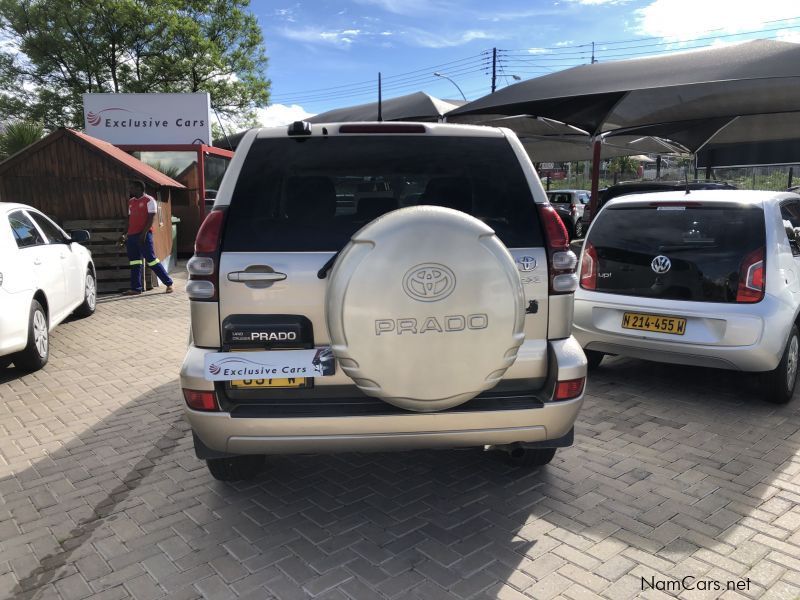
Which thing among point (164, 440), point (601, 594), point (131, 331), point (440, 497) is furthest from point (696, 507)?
point (131, 331)

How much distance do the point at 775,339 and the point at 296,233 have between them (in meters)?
3.61

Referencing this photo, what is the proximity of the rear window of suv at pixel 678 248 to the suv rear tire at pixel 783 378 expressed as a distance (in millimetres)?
674

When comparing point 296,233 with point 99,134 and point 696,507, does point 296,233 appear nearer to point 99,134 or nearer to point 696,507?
point 696,507

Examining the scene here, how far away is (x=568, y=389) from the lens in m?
2.67

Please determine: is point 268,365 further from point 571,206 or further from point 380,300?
point 571,206

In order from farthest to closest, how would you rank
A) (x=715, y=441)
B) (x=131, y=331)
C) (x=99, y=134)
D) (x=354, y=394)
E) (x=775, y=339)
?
(x=99, y=134) < (x=131, y=331) < (x=775, y=339) < (x=715, y=441) < (x=354, y=394)

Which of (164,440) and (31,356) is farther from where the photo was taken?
(31,356)

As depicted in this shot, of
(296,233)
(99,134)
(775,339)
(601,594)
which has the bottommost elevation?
(601,594)

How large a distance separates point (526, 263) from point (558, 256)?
18cm

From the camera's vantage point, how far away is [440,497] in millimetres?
3182

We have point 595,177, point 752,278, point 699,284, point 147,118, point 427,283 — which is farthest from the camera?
point 147,118

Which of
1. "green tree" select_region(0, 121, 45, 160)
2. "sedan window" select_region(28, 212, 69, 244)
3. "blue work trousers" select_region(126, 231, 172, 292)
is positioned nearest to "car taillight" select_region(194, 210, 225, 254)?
"sedan window" select_region(28, 212, 69, 244)

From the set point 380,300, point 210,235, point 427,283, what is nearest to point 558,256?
point 427,283

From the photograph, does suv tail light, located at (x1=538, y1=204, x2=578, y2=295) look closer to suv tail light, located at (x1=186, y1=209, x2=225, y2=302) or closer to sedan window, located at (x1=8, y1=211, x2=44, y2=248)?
suv tail light, located at (x1=186, y1=209, x2=225, y2=302)
